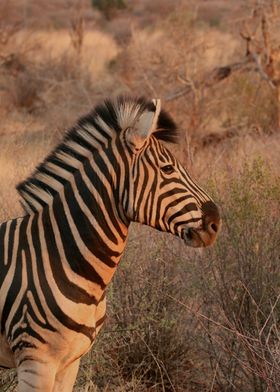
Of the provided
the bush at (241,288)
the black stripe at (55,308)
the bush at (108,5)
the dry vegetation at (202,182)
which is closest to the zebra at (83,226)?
the black stripe at (55,308)

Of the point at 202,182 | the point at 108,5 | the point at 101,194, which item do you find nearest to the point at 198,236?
the point at 101,194

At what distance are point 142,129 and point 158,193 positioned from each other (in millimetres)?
298

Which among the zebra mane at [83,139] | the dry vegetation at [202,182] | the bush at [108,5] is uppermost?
the zebra mane at [83,139]

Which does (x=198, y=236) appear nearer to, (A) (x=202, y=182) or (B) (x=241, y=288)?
(B) (x=241, y=288)

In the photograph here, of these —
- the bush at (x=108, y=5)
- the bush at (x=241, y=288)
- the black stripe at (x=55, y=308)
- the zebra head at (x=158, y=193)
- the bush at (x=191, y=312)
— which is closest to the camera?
the black stripe at (x=55, y=308)

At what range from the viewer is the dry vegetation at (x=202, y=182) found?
5.09 m

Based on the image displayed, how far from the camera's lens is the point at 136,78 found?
1562 centimetres

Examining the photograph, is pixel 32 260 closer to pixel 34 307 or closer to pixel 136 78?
pixel 34 307

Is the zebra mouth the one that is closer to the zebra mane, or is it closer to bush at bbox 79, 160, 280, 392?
the zebra mane

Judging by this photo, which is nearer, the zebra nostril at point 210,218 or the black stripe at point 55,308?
the black stripe at point 55,308

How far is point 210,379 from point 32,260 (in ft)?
6.49

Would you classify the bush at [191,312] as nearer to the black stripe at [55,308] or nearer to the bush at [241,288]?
the bush at [241,288]

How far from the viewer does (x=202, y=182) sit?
292 inches

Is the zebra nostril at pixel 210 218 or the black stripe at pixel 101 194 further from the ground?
the black stripe at pixel 101 194
